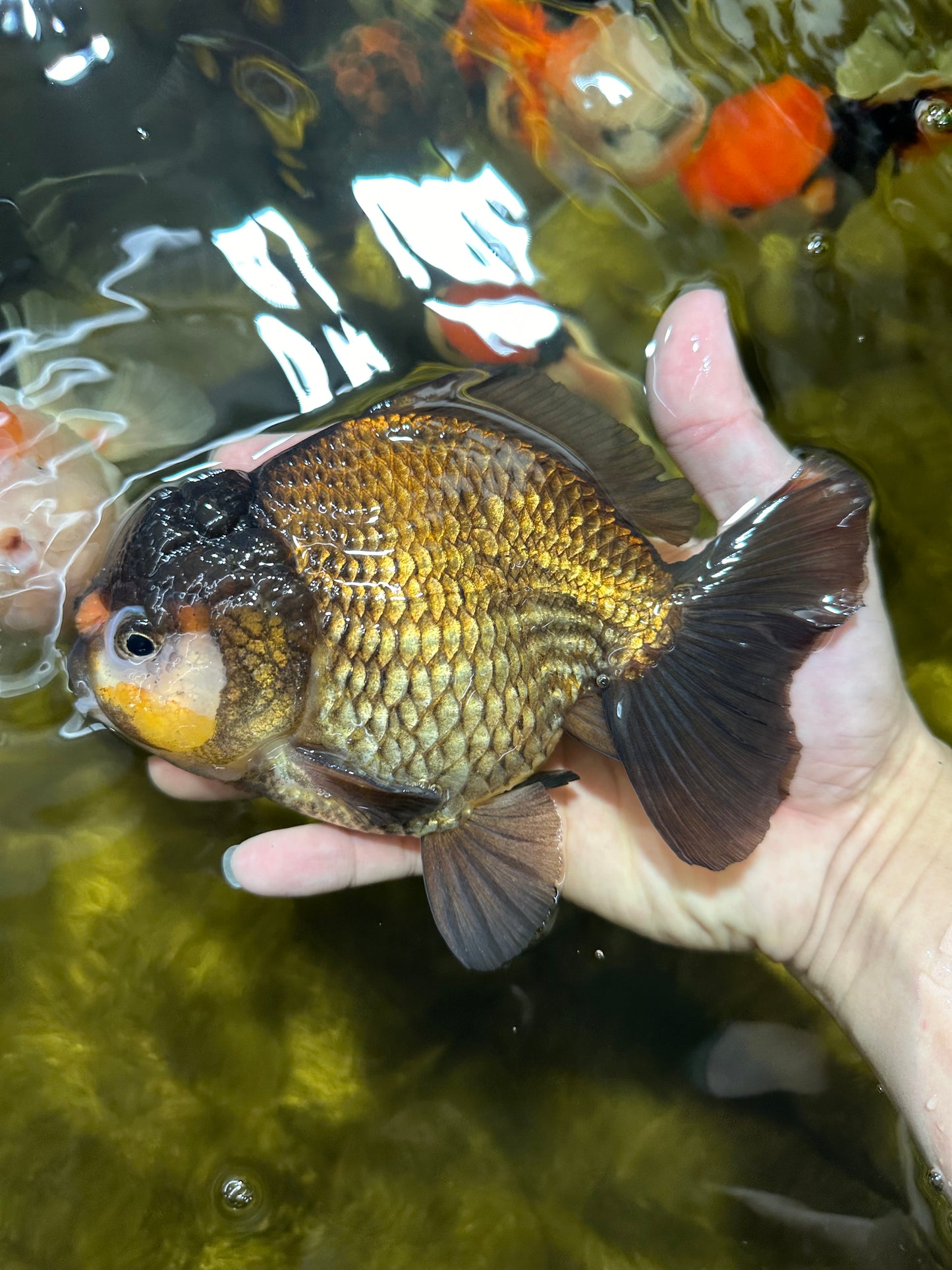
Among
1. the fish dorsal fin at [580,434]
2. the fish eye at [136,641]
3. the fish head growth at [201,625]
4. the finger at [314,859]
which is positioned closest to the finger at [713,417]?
the fish dorsal fin at [580,434]

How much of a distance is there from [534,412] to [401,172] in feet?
3.03

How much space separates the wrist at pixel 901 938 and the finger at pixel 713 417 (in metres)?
0.65

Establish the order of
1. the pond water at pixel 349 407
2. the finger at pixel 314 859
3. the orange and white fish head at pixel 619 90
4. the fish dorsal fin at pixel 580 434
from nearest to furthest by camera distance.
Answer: the fish dorsal fin at pixel 580 434
the finger at pixel 314 859
the pond water at pixel 349 407
the orange and white fish head at pixel 619 90

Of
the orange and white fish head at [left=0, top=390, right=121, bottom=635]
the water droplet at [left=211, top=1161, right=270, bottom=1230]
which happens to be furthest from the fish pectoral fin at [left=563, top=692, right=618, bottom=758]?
the water droplet at [left=211, top=1161, right=270, bottom=1230]

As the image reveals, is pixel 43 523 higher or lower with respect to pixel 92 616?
higher

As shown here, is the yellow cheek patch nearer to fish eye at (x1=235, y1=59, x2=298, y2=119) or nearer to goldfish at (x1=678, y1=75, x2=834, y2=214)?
fish eye at (x1=235, y1=59, x2=298, y2=119)

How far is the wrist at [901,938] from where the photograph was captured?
167 cm

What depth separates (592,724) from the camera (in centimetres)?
167

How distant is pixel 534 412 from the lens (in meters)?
1.64

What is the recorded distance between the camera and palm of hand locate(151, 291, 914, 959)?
5.92 ft

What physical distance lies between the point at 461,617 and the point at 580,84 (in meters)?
1.49

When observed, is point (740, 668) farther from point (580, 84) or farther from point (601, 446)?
point (580, 84)

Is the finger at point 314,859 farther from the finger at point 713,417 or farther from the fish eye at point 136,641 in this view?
the finger at point 713,417

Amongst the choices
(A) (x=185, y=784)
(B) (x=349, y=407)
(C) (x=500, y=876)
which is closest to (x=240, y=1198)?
(A) (x=185, y=784)
